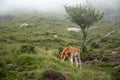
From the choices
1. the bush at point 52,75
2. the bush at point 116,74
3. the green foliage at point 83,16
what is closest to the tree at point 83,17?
the green foliage at point 83,16

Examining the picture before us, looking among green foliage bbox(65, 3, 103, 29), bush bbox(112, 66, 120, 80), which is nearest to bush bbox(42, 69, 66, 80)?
bush bbox(112, 66, 120, 80)

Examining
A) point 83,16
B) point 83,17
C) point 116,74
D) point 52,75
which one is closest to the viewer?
point 52,75

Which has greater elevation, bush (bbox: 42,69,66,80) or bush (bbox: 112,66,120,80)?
bush (bbox: 42,69,66,80)

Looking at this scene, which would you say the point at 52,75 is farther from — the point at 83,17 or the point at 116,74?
the point at 83,17

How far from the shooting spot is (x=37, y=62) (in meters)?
18.6

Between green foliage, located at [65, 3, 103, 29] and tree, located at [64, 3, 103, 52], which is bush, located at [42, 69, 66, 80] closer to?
tree, located at [64, 3, 103, 52]

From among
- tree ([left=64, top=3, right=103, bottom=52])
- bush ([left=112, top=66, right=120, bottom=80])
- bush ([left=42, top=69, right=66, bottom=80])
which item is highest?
tree ([left=64, top=3, right=103, bottom=52])

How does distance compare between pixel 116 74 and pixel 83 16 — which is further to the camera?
pixel 83 16

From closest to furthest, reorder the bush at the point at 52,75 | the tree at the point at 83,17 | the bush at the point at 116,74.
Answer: the bush at the point at 52,75
the bush at the point at 116,74
the tree at the point at 83,17

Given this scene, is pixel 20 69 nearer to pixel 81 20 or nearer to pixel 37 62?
pixel 37 62

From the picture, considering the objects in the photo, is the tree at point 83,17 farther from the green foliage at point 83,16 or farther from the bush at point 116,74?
the bush at point 116,74

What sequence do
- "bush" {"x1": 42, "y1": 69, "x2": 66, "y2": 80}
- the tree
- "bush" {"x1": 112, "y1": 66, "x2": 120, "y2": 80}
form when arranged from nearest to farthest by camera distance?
1. "bush" {"x1": 42, "y1": 69, "x2": 66, "y2": 80}
2. "bush" {"x1": 112, "y1": 66, "x2": 120, "y2": 80}
3. the tree

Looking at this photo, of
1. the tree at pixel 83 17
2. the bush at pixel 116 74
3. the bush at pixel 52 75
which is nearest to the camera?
the bush at pixel 52 75

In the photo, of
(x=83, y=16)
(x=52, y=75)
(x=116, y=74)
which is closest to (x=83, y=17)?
(x=83, y=16)
